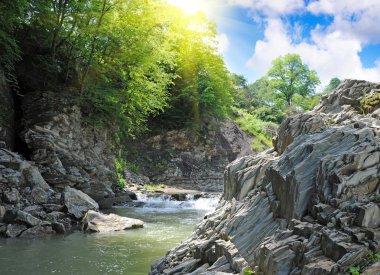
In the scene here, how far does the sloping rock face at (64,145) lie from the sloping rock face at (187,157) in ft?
27.4

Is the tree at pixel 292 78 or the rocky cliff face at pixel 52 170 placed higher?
the tree at pixel 292 78

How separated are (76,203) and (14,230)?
159 inches

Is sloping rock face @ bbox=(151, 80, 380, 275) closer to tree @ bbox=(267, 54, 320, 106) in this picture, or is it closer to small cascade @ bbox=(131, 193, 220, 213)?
small cascade @ bbox=(131, 193, 220, 213)

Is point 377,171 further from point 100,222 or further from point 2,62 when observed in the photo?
point 2,62

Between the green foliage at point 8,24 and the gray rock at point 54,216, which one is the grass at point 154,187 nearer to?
the gray rock at point 54,216

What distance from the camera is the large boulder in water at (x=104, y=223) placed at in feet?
53.9

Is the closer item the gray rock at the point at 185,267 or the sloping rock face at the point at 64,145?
the gray rock at the point at 185,267

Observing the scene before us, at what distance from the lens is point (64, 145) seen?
71.5 ft

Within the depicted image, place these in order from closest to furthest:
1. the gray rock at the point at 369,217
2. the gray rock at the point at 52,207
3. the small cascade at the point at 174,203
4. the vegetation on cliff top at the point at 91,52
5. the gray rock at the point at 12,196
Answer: the gray rock at the point at 369,217 → the gray rock at the point at 12,196 → the gray rock at the point at 52,207 → the vegetation on cliff top at the point at 91,52 → the small cascade at the point at 174,203

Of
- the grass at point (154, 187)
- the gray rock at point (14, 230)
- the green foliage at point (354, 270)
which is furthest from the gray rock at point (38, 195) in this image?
the green foliage at point (354, 270)

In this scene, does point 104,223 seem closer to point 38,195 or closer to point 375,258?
point 38,195

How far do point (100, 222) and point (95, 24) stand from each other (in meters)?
12.7

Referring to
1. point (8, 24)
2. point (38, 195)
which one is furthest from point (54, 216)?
point (8, 24)

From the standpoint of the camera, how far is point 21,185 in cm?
1741
